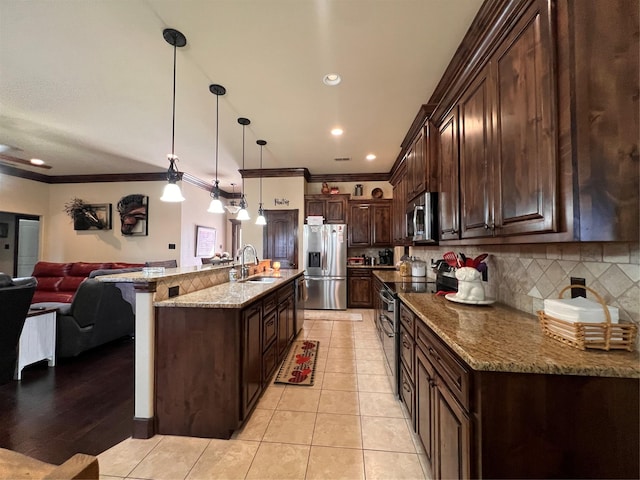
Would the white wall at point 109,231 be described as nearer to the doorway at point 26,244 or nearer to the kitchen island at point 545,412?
the doorway at point 26,244

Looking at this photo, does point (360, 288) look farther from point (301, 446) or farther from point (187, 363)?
point (187, 363)

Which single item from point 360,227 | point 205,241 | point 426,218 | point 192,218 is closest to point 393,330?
point 426,218

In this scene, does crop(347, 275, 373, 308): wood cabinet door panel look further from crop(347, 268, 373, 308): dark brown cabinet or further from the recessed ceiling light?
the recessed ceiling light

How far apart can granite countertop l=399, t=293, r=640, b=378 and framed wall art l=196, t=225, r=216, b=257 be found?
6173 millimetres

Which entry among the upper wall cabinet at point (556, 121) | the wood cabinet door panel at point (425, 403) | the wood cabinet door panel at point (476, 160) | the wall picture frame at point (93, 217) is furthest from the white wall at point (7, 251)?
the upper wall cabinet at point (556, 121)

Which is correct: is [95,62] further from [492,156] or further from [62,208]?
[62,208]

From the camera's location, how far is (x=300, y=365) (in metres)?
2.92

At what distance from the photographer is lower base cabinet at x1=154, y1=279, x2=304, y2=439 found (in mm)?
1844

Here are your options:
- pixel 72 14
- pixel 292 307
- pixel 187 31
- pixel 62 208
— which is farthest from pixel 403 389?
pixel 62 208

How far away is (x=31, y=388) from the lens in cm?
243

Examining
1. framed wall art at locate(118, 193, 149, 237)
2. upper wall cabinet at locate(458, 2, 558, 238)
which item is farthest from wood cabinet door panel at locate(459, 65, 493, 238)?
framed wall art at locate(118, 193, 149, 237)

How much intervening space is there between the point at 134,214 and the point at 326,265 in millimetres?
4407

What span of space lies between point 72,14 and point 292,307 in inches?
127

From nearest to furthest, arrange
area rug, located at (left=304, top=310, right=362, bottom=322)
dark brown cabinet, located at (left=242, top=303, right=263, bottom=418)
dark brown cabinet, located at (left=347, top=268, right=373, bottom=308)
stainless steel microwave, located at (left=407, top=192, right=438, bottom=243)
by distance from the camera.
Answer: dark brown cabinet, located at (left=242, top=303, right=263, bottom=418)
stainless steel microwave, located at (left=407, top=192, right=438, bottom=243)
area rug, located at (left=304, top=310, right=362, bottom=322)
dark brown cabinet, located at (left=347, top=268, right=373, bottom=308)
